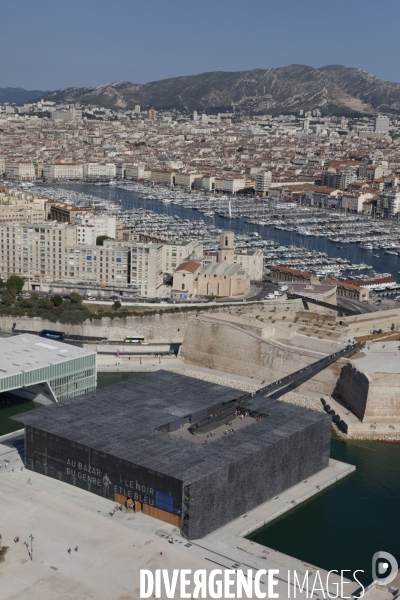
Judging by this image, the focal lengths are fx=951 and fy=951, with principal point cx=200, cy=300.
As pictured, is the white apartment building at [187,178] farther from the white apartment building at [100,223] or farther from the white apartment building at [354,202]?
the white apartment building at [100,223]

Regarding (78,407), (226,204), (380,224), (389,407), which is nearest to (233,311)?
(389,407)

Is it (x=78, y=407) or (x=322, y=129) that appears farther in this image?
(x=322, y=129)

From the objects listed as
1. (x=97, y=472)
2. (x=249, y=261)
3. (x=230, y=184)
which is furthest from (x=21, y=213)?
(x=230, y=184)

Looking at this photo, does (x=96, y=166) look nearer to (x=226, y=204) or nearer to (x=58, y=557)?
(x=226, y=204)

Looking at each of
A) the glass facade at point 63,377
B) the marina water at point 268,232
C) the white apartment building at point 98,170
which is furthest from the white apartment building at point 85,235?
the white apartment building at point 98,170

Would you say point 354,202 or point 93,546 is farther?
point 354,202

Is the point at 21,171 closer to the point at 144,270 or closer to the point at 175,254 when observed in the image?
the point at 175,254
